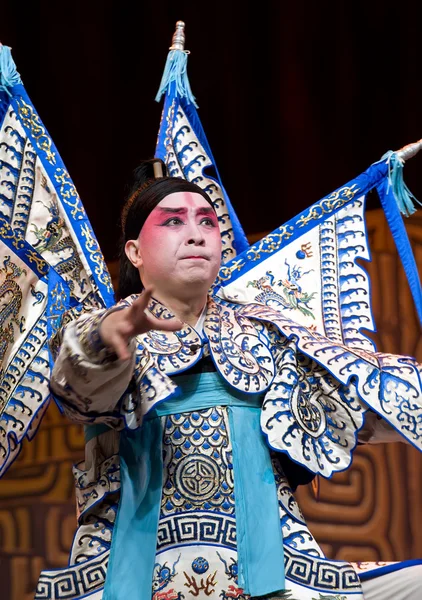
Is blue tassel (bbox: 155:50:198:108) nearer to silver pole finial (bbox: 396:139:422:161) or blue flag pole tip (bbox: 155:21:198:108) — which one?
blue flag pole tip (bbox: 155:21:198:108)

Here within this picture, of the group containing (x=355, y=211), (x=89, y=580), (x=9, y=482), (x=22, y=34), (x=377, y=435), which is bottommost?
(x=89, y=580)

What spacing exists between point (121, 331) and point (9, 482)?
1.55 meters

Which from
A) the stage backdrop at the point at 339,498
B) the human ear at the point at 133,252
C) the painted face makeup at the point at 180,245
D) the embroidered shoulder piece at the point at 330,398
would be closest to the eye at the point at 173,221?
the painted face makeup at the point at 180,245

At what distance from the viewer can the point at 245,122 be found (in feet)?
11.4

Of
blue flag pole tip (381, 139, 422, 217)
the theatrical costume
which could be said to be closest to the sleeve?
the theatrical costume

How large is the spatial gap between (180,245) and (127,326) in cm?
40

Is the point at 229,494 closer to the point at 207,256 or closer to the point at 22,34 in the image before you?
the point at 207,256

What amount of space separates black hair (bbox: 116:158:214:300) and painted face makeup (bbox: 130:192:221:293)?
31mm

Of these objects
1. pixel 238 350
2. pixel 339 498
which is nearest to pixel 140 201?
pixel 238 350

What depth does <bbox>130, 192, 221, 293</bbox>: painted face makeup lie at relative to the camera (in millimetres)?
2309

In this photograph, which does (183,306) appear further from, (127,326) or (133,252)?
(127,326)

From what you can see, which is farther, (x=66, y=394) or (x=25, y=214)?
Answer: (x=25, y=214)

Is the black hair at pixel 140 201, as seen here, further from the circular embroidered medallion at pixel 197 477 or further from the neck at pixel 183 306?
the circular embroidered medallion at pixel 197 477

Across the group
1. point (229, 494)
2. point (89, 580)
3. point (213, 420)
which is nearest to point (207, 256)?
point (213, 420)
